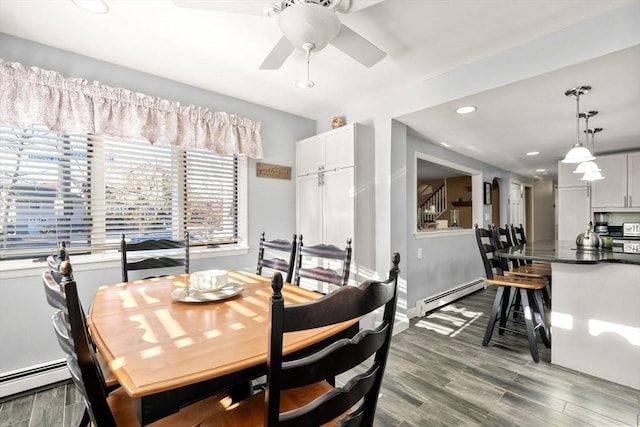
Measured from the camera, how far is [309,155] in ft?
11.0

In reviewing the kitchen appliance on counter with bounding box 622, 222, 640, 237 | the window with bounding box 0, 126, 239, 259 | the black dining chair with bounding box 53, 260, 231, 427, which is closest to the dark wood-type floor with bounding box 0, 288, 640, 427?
the window with bounding box 0, 126, 239, 259

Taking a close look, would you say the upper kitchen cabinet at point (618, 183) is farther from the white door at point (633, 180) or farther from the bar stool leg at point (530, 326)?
the bar stool leg at point (530, 326)

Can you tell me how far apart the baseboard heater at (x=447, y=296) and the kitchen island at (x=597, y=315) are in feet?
4.54

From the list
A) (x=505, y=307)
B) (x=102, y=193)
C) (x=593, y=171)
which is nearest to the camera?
(x=102, y=193)

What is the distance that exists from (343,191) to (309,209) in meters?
0.55

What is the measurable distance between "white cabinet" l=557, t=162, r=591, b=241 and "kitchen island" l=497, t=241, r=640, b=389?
9.92ft

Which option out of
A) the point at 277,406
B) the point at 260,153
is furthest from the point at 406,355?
the point at 260,153

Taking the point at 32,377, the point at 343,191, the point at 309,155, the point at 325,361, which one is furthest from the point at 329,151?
the point at 32,377

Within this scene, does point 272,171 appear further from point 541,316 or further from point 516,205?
point 516,205

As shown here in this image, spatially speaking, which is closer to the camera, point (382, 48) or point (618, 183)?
point (382, 48)

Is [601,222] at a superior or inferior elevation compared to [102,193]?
inferior

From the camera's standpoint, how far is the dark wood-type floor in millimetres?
1712

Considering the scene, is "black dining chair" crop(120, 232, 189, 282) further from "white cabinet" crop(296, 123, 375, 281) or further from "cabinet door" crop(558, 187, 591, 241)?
"cabinet door" crop(558, 187, 591, 241)

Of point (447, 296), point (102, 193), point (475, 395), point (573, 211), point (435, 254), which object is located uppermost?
point (102, 193)
